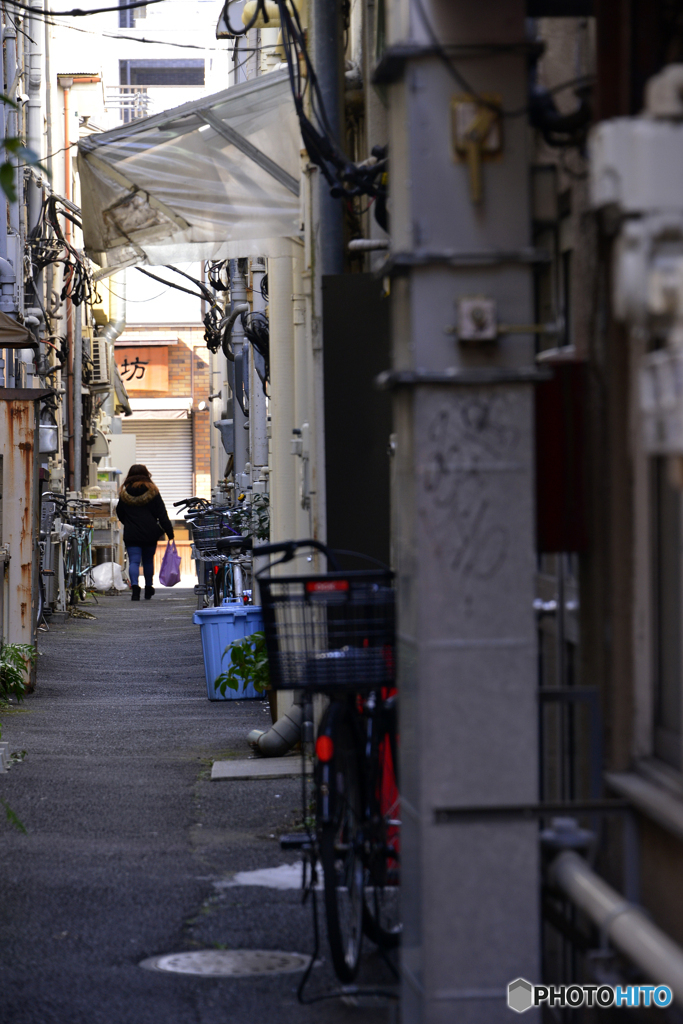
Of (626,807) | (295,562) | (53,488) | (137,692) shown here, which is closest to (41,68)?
(53,488)

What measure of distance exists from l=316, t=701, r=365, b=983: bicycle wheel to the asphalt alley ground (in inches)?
7.3

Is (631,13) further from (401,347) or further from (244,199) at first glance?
(244,199)

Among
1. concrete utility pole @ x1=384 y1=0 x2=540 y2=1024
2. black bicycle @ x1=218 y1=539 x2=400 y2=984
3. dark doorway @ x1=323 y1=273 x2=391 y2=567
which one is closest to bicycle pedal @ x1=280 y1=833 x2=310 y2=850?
black bicycle @ x1=218 y1=539 x2=400 y2=984

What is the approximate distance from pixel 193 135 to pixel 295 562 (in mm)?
2858

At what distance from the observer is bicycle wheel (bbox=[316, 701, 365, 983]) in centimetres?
421

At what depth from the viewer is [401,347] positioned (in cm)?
341

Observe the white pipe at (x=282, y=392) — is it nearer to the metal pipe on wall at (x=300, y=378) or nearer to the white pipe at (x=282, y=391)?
the white pipe at (x=282, y=391)

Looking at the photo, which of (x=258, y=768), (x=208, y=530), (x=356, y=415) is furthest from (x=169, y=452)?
(x=356, y=415)

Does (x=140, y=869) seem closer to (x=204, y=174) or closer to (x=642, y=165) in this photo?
(x=642, y=165)

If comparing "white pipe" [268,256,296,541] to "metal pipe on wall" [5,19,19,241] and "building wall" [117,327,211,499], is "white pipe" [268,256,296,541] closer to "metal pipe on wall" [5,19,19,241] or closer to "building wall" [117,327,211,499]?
"metal pipe on wall" [5,19,19,241]

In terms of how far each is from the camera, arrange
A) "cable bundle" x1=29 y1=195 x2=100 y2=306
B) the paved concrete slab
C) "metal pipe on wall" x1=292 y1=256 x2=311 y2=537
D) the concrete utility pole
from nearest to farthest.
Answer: the concrete utility pole, the paved concrete slab, "metal pipe on wall" x1=292 y1=256 x2=311 y2=537, "cable bundle" x1=29 y1=195 x2=100 y2=306

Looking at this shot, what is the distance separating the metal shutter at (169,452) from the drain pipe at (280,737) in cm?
3843

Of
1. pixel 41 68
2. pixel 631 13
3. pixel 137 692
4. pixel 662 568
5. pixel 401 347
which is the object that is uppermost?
pixel 41 68

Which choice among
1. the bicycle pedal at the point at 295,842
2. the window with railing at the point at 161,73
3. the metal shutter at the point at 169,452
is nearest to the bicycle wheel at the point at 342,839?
the bicycle pedal at the point at 295,842
